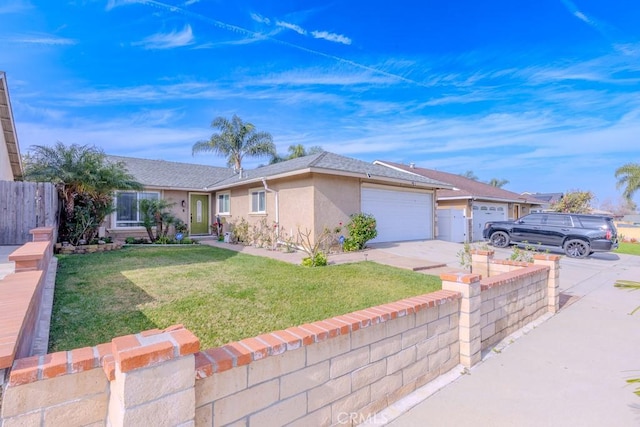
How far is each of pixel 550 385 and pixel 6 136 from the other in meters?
17.5

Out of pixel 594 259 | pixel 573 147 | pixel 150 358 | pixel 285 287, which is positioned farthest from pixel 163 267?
pixel 573 147

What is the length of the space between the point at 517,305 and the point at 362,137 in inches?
717

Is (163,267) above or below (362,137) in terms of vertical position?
below

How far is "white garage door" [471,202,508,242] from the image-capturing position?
19.2 metres

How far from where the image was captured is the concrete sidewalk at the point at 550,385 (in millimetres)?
2734

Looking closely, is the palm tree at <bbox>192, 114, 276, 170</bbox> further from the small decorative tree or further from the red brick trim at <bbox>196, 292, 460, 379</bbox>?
the red brick trim at <bbox>196, 292, 460, 379</bbox>

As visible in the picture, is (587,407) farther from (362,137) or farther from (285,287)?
(362,137)

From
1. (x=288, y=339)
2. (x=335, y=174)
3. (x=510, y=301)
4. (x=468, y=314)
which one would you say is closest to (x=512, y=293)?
(x=510, y=301)

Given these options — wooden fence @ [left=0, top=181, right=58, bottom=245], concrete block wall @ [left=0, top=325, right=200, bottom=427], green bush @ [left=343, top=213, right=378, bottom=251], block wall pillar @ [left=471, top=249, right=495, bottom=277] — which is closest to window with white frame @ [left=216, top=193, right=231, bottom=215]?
green bush @ [left=343, top=213, right=378, bottom=251]

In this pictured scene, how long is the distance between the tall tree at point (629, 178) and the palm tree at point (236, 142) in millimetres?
27260

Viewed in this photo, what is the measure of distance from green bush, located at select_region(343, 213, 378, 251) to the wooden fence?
9.37m

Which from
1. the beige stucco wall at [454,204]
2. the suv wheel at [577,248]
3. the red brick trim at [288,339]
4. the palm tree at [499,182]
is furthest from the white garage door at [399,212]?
the palm tree at [499,182]

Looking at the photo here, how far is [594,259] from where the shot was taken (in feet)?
42.1

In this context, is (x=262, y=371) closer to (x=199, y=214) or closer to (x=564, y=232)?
(x=564, y=232)
